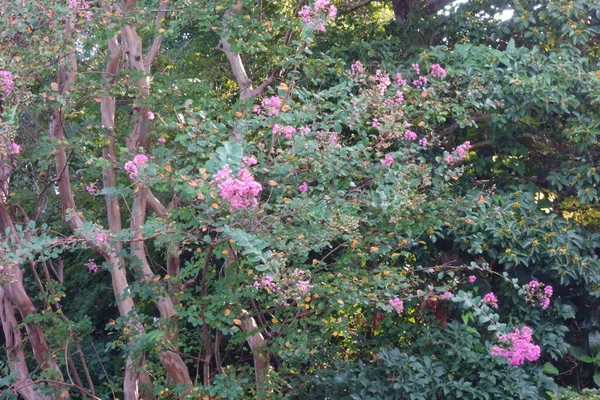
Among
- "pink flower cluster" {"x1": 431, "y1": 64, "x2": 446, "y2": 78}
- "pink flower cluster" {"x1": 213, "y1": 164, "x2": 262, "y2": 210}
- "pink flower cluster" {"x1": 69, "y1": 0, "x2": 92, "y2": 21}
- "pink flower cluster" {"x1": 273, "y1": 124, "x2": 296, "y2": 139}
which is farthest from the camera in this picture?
"pink flower cluster" {"x1": 431, "y1": 64, "x2": 446, "y2": 78}

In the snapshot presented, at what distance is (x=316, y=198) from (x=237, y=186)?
97 centimetres

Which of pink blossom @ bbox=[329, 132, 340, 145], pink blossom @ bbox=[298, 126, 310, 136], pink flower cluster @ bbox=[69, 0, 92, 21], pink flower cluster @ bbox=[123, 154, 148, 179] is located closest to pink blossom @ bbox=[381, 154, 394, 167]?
pink blossom @ bbox=[329, 132, 340, 145]

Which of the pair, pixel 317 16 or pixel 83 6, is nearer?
pixel 317 16

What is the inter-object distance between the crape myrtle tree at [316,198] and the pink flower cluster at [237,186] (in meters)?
0.17

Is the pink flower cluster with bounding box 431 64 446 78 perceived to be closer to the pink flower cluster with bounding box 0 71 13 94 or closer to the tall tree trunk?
the pink flower cluster with bounding box 0 71 13 94

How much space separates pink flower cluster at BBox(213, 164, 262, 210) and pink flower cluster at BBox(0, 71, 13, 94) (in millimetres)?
1606

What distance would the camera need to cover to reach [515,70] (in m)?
5.81

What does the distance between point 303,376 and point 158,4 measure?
2.97 meters

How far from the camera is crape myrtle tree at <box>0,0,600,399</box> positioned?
14.5 feet

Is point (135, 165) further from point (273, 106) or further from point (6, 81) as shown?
point (6, 81)

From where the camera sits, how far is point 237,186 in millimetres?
3438

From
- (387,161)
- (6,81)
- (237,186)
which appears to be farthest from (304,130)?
(6,81)

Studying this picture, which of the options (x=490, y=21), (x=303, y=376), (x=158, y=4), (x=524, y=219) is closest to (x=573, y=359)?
(x=524, y=219)

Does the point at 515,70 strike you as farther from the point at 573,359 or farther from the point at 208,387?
the point at 208,387
